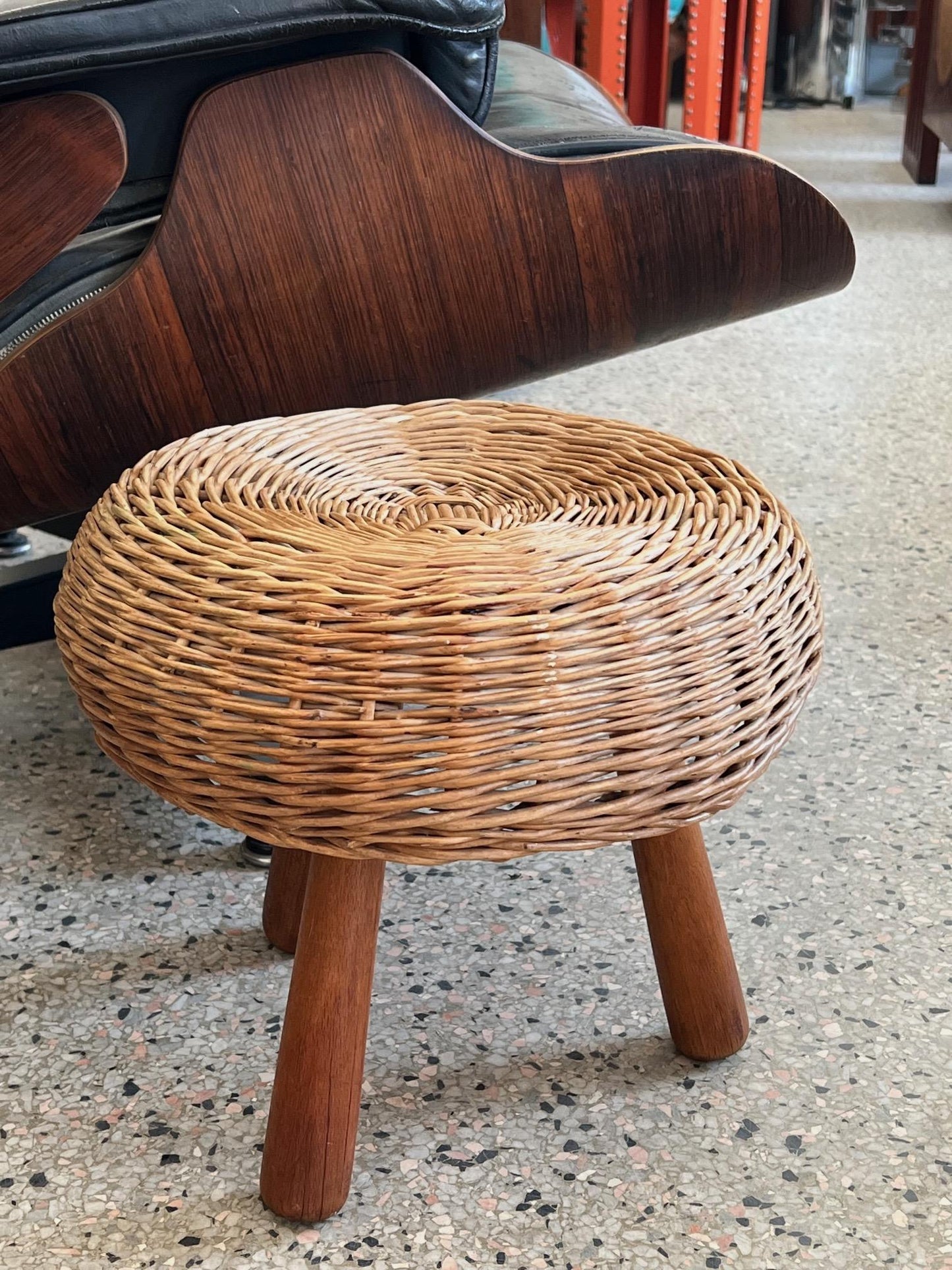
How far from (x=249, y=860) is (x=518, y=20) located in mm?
2124

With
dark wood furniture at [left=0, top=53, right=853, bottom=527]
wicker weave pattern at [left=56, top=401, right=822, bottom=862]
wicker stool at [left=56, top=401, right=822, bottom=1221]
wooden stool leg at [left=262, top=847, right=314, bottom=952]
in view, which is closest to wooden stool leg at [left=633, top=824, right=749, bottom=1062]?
wicker stool at [left=56, top=401, right=822, bottom=1221]

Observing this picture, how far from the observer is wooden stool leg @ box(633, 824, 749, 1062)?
0.80m

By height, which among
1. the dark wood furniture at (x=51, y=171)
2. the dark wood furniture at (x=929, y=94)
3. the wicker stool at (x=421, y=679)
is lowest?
the dark wood furniture at (x=929, y=94)

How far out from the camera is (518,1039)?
2.88 feet

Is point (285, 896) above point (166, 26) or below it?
below

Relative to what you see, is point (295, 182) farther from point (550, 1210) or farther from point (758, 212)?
point (550, 1210)

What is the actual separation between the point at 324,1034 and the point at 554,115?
919 mm

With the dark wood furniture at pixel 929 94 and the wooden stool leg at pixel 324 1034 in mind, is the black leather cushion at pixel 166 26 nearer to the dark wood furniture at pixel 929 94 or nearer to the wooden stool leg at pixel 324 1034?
the wooden stool leg at pixel 324 1034

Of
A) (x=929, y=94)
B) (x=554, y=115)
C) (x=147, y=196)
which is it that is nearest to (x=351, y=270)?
(x=147, y=196)

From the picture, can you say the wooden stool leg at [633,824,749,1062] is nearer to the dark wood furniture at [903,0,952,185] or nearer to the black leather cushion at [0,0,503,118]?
the black leather cushion at [0,0,503,118]

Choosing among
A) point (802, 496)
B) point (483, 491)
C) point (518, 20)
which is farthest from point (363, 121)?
point (518, 20)

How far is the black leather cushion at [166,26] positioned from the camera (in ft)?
2.76

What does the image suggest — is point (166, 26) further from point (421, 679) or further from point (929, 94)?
point (929, 94)

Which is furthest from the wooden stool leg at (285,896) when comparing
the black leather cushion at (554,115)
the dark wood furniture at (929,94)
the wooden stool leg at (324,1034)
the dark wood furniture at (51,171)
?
the dark wood furniture at (929,94)
